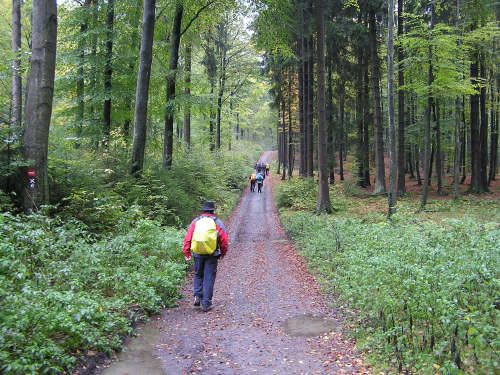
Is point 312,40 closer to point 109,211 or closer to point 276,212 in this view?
point 276,212

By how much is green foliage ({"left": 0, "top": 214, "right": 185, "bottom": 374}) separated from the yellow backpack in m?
0.90

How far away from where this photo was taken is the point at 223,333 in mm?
5609

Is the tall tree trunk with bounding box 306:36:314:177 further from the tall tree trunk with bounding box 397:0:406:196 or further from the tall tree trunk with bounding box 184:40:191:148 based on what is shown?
the tall tree trunk with bounding box 184:40:191:148

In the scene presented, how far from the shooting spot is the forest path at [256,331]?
4.51m

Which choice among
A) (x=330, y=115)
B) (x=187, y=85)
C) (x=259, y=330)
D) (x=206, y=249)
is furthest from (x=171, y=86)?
(x=330, y=115)

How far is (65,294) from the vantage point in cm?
465

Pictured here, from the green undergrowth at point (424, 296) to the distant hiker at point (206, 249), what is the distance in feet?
7.95

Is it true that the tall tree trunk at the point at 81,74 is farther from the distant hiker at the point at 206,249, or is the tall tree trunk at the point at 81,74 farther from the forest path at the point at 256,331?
the forest path at the point at 256,331

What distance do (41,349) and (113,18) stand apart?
15.6 metres

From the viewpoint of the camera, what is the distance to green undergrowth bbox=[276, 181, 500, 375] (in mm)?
3941

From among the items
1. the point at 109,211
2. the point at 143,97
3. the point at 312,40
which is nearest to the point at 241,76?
the point at 312,40

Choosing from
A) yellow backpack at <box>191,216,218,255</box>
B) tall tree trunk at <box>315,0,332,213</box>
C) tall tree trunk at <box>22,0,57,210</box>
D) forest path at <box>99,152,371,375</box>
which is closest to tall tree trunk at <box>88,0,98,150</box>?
tall tree trunk at <box>22,0,57,210</box>

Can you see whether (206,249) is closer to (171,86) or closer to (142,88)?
(142,88)

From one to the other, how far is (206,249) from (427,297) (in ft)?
11.9
